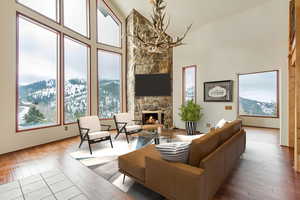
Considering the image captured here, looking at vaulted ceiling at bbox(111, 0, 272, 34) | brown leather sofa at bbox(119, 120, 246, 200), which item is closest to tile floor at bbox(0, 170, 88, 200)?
brown leather sofa at bbox(119, 120, 246, 200)

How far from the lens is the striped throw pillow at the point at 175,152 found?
1.67m

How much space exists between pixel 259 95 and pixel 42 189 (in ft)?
27.0

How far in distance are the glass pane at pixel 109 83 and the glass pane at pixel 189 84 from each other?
2902 millimetres

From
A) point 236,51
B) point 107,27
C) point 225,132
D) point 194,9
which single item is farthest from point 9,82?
point 236,51

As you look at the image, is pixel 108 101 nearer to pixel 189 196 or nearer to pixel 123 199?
pixel 123 199

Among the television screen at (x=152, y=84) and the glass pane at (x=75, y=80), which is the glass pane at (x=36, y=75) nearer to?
the glass pane at (x=75, y=80)

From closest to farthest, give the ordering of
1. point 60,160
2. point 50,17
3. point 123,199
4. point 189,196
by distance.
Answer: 1. point 189,196
2. point 123,199
3. point 60,160
4. point 50,17

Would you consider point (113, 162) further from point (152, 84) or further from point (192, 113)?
point (152, 84)

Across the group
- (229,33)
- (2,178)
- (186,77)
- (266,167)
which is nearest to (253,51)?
(229,33)

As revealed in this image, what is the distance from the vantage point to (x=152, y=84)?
6152 mm

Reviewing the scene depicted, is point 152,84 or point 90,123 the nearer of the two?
point 90,123

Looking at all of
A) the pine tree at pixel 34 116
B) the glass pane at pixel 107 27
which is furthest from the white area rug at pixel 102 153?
the glass pane at pixel 107 27

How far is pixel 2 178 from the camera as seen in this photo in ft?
7.96

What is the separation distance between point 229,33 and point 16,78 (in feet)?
21.0
